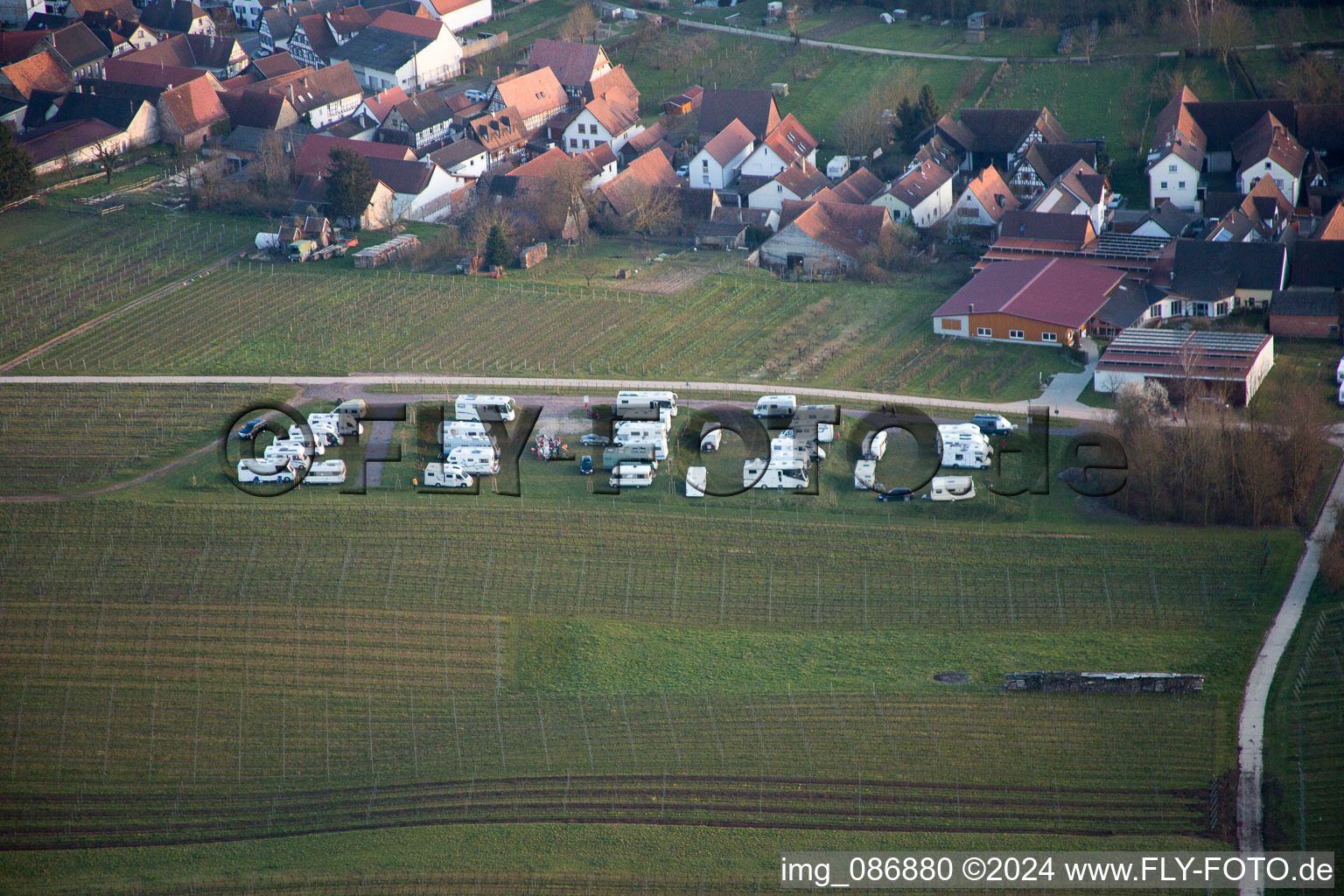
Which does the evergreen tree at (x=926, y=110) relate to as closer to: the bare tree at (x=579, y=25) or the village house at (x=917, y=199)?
the village house at (x=917, y=199)

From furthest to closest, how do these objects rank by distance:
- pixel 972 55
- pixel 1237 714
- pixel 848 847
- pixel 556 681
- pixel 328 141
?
pixel 972 55 < pixel 328 141 < pixel 556 681 < pixel 1237 714 < pixel 848 847

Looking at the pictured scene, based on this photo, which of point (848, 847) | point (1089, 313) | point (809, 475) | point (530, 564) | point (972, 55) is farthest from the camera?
point (972, 55)

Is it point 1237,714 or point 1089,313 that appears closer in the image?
point 1237,714

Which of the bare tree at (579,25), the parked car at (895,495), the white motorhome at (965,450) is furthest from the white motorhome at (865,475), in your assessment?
the bare tree at (579,25)

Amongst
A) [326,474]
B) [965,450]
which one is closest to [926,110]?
[965,450]

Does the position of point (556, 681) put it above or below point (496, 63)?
below

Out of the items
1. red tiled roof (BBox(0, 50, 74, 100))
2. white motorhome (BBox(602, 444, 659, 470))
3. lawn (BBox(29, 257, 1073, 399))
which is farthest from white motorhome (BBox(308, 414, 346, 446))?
red tiled roof (BBox(0, 50, 74, 100))

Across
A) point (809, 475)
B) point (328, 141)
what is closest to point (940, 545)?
point (809, 475)

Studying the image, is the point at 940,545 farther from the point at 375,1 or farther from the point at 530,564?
the point at 375,1
